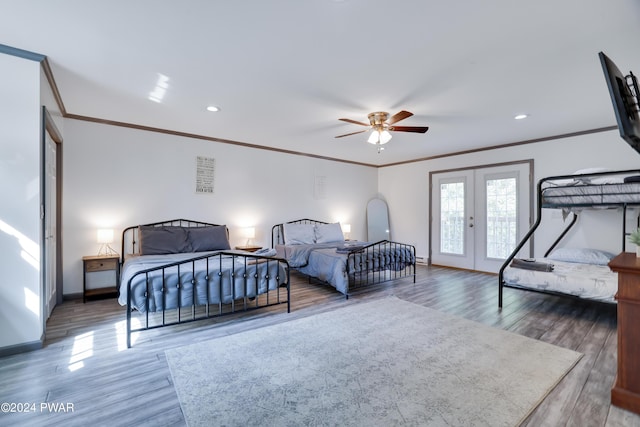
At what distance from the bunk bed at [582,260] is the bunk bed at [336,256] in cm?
162

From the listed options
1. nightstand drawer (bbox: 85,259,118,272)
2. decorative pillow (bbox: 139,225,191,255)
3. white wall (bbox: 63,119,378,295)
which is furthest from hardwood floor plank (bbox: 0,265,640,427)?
white wall (bbox: 63,119,378,295)

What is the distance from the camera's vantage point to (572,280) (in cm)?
343

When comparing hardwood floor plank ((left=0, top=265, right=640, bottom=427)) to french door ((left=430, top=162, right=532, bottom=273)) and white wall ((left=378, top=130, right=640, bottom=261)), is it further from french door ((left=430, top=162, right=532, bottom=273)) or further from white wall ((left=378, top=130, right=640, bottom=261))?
french door ((left=430, top=162, right=532, bottom=273))

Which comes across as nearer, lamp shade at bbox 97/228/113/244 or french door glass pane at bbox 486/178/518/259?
lamp shade at bbox 97/228/113/244

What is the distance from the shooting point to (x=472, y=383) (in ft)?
6.98

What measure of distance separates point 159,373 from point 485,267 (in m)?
5.96

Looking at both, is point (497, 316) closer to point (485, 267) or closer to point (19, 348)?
point (485, 267)

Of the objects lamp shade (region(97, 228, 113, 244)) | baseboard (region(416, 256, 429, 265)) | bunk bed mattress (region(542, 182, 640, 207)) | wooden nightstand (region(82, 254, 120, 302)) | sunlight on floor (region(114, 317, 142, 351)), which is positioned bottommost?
sunlight on floor (region(114, 317, 142, 351))

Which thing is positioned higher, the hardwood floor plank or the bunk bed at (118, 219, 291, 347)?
the bunk bed at (118, 219, 291, 347)

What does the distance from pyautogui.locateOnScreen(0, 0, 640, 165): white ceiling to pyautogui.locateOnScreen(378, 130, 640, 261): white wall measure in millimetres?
555

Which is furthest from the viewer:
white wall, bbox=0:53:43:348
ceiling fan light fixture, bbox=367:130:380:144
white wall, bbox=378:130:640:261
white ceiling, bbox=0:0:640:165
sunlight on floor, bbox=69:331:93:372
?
white wall, bbox=378:130:640:261

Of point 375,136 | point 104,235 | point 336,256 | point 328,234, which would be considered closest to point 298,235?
point 328,234

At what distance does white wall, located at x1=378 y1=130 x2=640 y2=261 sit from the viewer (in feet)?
14.6

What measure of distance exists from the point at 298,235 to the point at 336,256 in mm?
1486
